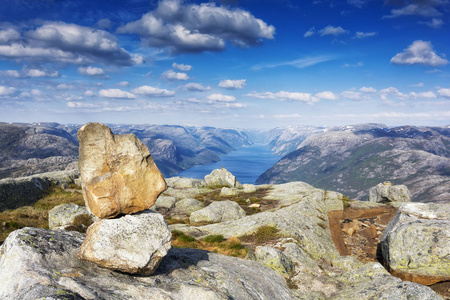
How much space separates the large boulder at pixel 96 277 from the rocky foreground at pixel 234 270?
0.03m

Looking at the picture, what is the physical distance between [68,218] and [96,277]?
2288 cm

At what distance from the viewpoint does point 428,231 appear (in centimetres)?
2100

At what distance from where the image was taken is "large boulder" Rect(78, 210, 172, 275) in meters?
9.19

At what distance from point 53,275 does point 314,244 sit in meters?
23.9

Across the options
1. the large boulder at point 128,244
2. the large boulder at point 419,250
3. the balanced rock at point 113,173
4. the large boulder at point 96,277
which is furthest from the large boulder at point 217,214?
the large boulder at point 128,244

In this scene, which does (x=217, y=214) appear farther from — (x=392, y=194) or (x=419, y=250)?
(x=392, y=194)

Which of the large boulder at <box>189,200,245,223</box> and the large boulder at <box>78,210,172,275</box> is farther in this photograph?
the large boulder at <box>189,200,245,223</box>

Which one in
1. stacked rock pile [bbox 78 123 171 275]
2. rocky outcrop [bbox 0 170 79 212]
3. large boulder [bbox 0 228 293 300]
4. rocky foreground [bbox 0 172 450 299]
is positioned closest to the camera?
large boulder [bbox 0 228 293 300]

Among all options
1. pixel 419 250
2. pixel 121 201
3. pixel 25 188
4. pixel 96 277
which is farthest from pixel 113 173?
pixel 25 188

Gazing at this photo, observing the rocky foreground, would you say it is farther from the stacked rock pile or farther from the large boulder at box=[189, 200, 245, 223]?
the large boulder at box=[189, 200, 245, 223]

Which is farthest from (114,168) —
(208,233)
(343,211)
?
(343,211)

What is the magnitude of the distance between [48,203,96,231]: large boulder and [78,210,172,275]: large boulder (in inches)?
779

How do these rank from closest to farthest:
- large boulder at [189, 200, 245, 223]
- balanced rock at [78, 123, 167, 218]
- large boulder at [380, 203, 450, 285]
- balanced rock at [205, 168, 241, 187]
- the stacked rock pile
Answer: the stacked rock pile
balanced rock at [78, 123, 167, 218]
large boulder at [380, 203, 450, 285]
large boulder at [189, 200, 245, 223]
balanced rock at [205, 168, 241, 187]

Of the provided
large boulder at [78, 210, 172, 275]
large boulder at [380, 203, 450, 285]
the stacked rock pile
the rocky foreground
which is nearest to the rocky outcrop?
the rocky foreground
